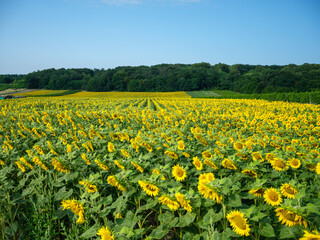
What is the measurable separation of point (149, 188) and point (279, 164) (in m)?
1.75

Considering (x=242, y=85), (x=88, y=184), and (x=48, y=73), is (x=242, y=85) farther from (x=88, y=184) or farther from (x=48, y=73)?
(x=48, y=73)

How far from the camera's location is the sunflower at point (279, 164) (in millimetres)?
2539

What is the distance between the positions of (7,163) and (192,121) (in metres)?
6.69

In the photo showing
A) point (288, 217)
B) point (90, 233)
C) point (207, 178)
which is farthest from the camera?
point (207, 178)

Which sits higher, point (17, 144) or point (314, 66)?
point (314, 66)

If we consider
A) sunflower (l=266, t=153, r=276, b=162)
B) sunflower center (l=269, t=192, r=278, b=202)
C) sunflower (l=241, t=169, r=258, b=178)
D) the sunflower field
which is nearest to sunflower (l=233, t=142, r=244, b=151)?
the sunflower field

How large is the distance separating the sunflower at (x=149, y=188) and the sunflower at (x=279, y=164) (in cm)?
158

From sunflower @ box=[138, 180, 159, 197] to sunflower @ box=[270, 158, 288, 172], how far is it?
158 cm

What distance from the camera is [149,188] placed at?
6.41ft

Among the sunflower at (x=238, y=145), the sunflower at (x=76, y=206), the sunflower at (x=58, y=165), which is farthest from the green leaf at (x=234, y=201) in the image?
the sunflower at (x=58, y=165)

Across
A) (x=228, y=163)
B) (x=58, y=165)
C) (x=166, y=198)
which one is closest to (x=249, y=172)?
(x=228, y=163)

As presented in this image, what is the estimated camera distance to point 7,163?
11.5ft

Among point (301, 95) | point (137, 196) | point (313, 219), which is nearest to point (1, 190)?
point (137, 196)

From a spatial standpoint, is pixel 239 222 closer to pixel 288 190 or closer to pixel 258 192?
pixel 258 192
